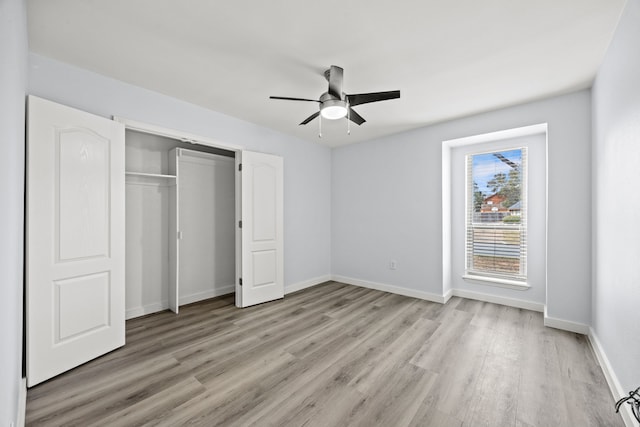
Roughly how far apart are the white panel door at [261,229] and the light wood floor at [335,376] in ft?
1.97

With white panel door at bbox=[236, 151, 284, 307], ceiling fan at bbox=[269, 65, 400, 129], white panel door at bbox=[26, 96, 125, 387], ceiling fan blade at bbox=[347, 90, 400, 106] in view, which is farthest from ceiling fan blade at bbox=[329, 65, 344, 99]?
white panel door at bbox=[26, 96, 125, 387]

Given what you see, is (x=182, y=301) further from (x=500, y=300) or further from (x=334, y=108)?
(x=500, y=300)

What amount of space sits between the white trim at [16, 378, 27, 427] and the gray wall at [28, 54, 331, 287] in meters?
2.32

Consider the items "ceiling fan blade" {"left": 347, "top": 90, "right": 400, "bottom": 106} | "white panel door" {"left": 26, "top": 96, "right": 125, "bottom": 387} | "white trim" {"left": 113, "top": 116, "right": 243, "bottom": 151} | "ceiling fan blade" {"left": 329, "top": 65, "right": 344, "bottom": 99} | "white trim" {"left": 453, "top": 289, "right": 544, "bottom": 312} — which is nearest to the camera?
"white panel door" {"left": 26, "top": 96, "right": 125, "bottom": 387}

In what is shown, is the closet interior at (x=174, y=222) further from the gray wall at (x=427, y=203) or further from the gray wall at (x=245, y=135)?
the gray wall at (x=427, y=203)

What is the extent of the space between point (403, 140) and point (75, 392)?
187 inches

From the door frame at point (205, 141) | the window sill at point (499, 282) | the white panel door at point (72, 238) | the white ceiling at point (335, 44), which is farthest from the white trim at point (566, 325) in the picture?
the white panel door at point (72, 238)

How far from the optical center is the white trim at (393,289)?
4012 millimetres

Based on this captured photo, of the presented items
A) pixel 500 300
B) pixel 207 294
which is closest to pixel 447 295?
pixel 500 300

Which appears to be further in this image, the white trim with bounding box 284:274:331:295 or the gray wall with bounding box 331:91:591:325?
the white trim with bounding box 284:274:331:295

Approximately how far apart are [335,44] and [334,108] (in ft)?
1.67

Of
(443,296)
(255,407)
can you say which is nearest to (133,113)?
(255,407)

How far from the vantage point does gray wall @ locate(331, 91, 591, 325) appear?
295 centimetres

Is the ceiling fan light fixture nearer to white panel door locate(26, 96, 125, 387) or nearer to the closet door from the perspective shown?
white panel door locate(26, 96, 125, 387)
